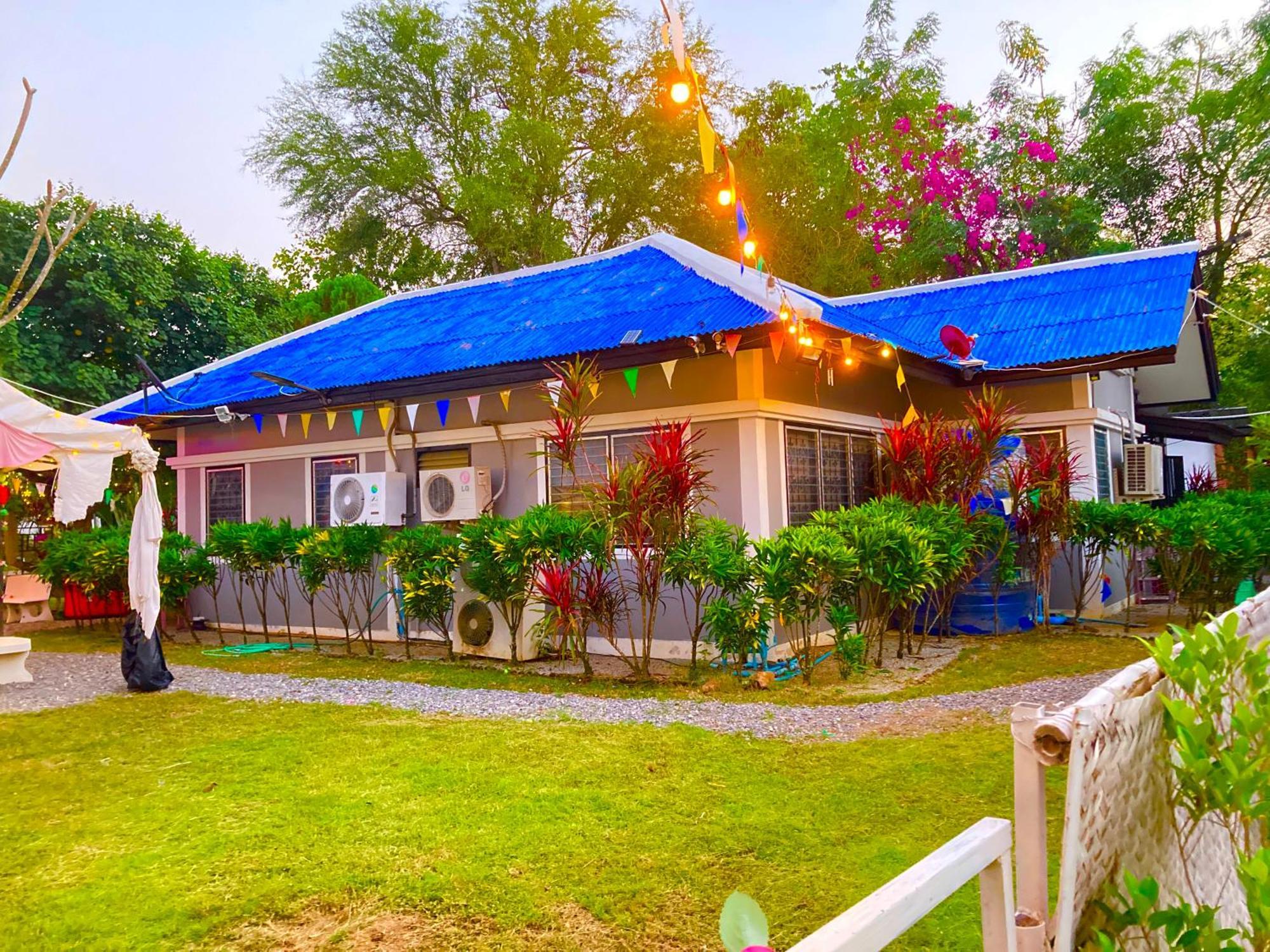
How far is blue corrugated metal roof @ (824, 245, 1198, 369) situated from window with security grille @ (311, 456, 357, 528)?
5.97 meters

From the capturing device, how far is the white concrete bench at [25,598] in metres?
12.7

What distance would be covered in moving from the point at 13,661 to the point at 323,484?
3691mm

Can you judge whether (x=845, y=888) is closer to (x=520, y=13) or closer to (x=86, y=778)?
(x=86, y=778)

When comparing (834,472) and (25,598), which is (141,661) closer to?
(834,472)

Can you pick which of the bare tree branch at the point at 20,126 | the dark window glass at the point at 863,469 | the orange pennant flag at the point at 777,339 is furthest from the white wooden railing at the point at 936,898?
the dark window glass at the point at 863,469

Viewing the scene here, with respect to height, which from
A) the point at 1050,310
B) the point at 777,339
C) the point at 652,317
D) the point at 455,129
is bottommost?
the point at 777,339

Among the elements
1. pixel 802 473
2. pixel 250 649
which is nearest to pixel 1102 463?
pixel 802 473

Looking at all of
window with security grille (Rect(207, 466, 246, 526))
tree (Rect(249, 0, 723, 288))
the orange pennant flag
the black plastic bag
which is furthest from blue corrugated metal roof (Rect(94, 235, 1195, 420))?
tree (Rect(249, 0, 723, 288))

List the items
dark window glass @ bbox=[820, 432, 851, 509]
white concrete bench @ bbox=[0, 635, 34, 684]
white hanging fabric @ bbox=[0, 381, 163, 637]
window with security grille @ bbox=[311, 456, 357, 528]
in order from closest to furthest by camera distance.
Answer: white hanging fabric @ bbox=[0, 381, 163, 637] < white concrete bench @ bbox=[0, 635, 34, 684] < dark window glass @ bbox=[820, 432, 851, 509] < window with security grille @ bbox=[311, 456, 357, 528]

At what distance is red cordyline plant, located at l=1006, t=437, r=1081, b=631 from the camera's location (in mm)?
8609

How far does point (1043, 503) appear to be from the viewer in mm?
8641

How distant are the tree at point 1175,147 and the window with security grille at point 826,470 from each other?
44.5 ft

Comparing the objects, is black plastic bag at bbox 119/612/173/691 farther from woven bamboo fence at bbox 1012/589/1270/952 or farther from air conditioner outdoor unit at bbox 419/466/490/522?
woven bamboo fence at bbox 1012/589/1270/952

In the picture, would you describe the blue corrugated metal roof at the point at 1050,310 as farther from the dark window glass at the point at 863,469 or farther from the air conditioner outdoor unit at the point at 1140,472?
the air conditioner outdoor unit at the point at 1140,472
